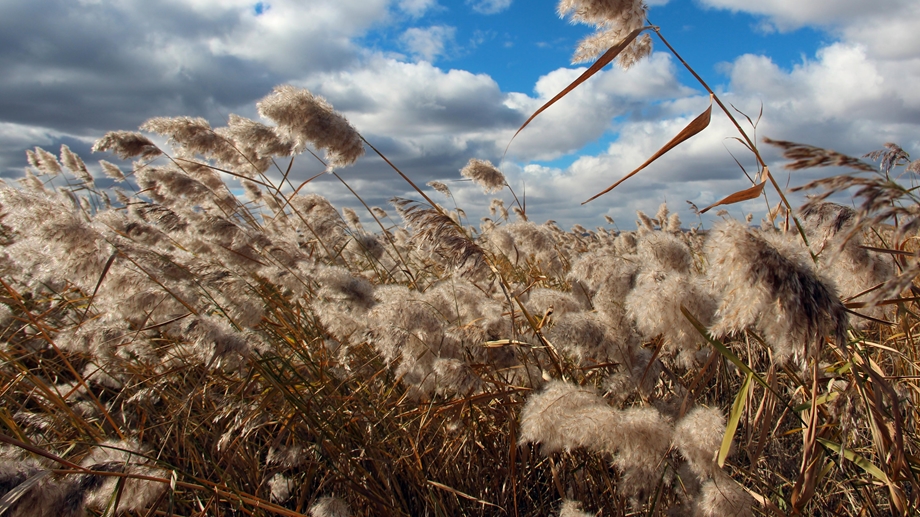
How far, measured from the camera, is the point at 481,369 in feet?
6.54

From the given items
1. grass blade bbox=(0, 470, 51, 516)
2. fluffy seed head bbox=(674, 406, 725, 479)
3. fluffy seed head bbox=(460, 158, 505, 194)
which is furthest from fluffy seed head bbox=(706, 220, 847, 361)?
fluffy seed head bbox=(460, 158, 505, 194)

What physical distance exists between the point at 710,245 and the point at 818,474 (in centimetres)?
77

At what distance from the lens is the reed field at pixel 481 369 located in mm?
1182

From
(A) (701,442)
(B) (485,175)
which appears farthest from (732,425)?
(B) (485,175)

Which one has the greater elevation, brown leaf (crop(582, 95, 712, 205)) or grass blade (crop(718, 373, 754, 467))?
brown leaf (crop(582, 95, 712, 205))

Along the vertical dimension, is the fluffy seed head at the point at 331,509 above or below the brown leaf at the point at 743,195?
below

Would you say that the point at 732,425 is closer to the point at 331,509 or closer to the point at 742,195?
the point at 742,195

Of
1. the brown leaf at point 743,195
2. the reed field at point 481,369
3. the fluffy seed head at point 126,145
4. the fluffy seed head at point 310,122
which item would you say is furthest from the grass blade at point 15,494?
the fluffy seed head at point 126,145

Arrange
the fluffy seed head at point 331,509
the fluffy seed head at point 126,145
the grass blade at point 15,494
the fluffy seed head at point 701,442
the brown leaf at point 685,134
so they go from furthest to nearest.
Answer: the fluffy seed head at point 126,145 → the fluffy seed head at point 331,509 → the brown leaf at point 685,134 → the fluffy seed head at point 701,442 → the grass blade at point 15,494

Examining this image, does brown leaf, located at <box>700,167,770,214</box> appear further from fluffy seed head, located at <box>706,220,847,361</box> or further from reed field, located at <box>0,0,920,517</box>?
fluffy seed head, located at <box>706,220,847,361</box>

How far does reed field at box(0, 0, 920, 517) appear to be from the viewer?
46.5 inches

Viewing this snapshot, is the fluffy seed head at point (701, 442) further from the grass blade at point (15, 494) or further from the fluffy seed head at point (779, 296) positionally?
the grass blade at point (15, 494)

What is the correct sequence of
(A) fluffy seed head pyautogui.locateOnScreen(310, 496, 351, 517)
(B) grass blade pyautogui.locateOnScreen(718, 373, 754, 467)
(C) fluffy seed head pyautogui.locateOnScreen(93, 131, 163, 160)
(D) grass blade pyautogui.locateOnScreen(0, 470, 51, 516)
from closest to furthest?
(D) grass blade pyautogui.locateOnScreen(0, 470, 51, 516)
(B) grass blade pyautogui.locateOnScreen(718, 373, 754, 467)
(A) fluffy seed head pyautogui.locateOnScreen(310, 496, 351, 517)
(C) fluffy seed head pyautogui.locateOnScreen(93, 131, 163, 160)

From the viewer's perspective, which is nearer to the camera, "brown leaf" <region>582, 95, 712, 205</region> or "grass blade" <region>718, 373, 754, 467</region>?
"grass blade" <region>718, 373, 754, 467</region>
